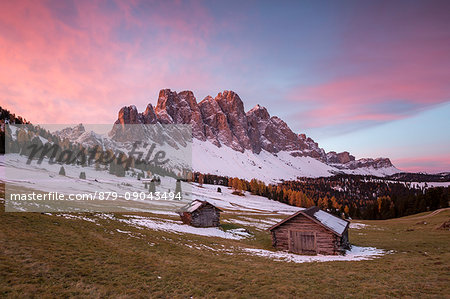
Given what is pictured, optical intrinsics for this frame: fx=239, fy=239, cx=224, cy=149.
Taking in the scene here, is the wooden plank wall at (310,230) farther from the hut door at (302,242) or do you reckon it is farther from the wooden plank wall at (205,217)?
the wooden plank wall at (205,217)

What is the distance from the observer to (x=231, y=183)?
620 ft

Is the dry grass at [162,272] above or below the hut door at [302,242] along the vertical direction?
above

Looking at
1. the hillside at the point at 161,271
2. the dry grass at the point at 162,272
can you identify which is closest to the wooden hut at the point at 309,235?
the hillside at the point at 161,271

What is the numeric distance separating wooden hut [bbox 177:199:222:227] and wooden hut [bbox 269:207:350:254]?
16.0m

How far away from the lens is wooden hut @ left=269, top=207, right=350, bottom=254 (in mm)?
29641

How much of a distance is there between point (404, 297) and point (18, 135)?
16168 cm

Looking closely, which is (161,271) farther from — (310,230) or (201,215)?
(201,215)

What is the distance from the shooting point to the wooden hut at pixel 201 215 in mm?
44188

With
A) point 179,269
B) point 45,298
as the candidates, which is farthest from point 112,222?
point 45,298

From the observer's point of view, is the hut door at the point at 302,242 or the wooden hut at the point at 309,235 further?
the hut door at the point at 302,242

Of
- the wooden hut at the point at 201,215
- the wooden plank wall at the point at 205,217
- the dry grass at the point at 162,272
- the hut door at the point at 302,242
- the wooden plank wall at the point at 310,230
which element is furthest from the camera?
the wooden plank wall at the point at 205,217

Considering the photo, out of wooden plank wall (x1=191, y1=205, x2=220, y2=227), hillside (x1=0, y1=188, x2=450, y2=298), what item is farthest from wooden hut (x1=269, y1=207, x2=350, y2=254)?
wooden plank wall (x1=191, y1=205, x2=220, y2=227)

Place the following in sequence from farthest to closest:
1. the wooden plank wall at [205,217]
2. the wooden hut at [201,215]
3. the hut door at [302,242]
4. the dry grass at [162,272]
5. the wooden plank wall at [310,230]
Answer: the wooden plank wall at [205,217], the wooden hut at [201,215], the hut door at [302,242], the wooden plank wall at [310,230], the dry grass at [162,272]

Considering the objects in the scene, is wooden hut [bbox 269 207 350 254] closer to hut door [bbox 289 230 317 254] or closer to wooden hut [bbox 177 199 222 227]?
hut door [bbox 289 230 317 254]
